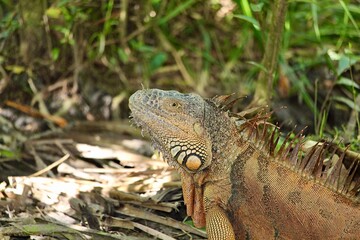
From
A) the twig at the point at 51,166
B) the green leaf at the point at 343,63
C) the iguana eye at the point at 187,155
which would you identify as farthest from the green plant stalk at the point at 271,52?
the twig at the point at 51,166

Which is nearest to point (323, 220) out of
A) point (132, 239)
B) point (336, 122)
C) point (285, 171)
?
point (285, 171)

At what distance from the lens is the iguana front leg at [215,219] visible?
4305mm

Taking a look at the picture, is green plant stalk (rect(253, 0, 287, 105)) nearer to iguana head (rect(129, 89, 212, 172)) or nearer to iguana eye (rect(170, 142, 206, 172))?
iguana head (rect(129, 89, 212, 172))

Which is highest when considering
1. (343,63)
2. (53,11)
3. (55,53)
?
(53,11)

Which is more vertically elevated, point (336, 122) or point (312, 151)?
point (312, 151)

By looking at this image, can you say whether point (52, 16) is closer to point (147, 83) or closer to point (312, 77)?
point (147, 83)

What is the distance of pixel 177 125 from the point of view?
4.56 m

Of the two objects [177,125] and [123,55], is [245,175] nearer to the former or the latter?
[177,125]

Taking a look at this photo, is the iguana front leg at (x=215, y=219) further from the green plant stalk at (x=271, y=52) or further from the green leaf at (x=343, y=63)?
the green leaf at (x=343, y=63)

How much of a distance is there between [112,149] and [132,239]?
1.82 meters

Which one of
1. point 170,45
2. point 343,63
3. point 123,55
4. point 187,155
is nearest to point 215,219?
point 187,155

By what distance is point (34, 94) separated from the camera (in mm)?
7703

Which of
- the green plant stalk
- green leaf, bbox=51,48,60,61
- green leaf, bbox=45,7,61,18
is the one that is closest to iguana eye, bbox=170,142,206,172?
the green plant stalk

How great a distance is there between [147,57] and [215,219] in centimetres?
451
